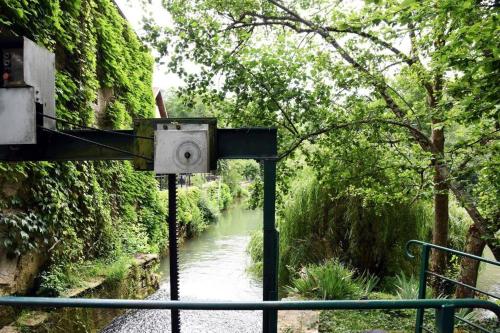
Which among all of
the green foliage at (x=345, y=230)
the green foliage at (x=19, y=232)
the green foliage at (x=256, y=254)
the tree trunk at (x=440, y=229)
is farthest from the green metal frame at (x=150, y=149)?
the green foliage at (x=256, y=254)

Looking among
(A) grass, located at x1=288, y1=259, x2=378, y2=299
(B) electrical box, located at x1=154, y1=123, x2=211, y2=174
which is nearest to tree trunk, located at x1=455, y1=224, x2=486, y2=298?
(A) grass, located at x1=288, y1=259, x2=378, y2=299

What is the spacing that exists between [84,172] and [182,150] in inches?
190

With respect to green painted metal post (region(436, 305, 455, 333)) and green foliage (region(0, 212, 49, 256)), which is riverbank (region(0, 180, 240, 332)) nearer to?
green foliage (region(0, 212, 49, 256))

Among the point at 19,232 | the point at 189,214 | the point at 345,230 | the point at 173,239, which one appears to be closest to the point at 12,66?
the point at 173,239

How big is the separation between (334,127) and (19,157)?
3421mm

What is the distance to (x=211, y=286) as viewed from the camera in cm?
955

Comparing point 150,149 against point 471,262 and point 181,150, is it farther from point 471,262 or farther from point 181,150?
point 471,262

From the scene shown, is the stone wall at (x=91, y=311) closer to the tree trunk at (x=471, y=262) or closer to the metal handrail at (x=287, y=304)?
the metal handrail at (x=287, y=304)

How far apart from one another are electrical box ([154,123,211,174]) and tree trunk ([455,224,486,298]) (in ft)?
14.0

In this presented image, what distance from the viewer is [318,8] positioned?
19.5 feet

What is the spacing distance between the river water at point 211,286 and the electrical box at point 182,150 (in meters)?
3.49

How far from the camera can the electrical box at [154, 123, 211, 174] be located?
9.08 feet

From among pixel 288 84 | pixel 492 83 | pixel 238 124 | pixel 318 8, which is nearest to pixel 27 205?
pixel 238 124

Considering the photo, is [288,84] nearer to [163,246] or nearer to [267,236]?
[267,236]
